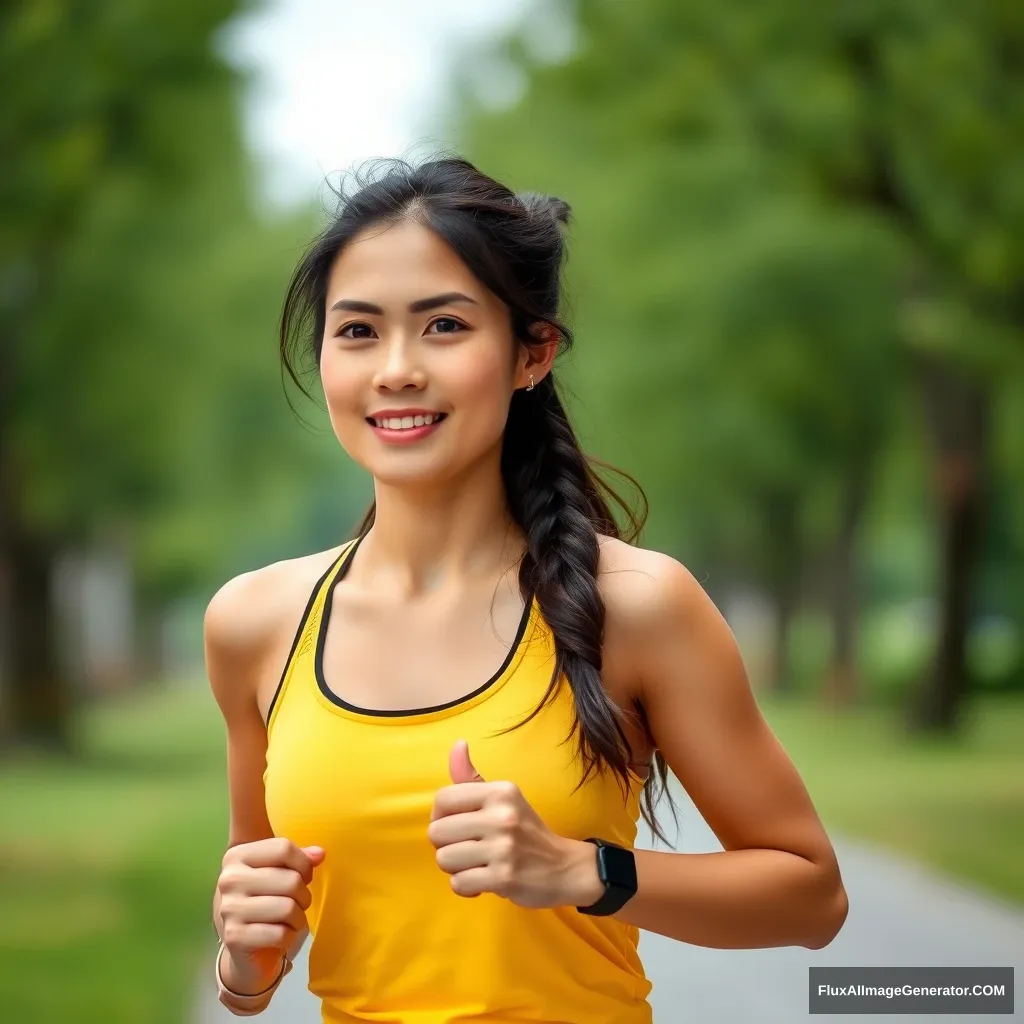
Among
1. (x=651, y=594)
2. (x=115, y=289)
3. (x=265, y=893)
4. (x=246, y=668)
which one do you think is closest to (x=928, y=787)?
(x=115, y=289)

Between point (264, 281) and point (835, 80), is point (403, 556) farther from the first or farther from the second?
point (264, 281)

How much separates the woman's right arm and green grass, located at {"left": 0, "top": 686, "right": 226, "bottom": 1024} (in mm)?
4447

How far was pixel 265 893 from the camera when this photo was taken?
2316mm

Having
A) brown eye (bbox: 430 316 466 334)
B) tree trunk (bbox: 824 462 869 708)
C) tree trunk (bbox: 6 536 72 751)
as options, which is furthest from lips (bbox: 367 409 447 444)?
tree trunk (bbox: 824 462 869 708)

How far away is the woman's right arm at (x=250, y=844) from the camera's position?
231 centimetres

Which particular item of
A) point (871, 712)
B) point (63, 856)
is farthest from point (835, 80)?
point (871, 712)

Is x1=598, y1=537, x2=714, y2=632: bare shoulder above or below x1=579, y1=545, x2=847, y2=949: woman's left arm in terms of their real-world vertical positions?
above

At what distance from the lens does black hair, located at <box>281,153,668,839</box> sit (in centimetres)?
240

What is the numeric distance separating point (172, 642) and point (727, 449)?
29016 mm

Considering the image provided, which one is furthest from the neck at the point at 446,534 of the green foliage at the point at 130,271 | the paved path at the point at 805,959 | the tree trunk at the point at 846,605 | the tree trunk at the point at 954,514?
the tree trunk at the point at 846,605

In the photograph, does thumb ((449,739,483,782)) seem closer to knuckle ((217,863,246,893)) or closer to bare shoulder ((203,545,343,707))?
knuckle ((217,863,246,893))

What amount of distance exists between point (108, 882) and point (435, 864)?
8731mm

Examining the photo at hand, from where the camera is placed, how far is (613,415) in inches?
770

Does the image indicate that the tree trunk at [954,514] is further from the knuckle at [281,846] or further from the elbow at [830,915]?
the knuckle at [281,846]
